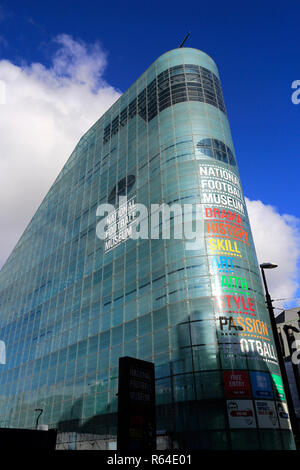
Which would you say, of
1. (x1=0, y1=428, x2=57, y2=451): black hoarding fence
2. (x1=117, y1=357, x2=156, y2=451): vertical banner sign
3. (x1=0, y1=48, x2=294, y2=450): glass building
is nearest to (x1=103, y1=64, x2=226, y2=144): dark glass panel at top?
(x1=0, y1=48, x2=294, y2=450): glass building

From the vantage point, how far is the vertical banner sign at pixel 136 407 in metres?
13.7

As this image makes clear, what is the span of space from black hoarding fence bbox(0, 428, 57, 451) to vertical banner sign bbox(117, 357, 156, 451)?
814 inches

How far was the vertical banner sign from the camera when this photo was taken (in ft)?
45.0

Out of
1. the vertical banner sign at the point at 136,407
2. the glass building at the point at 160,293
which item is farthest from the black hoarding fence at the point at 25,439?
the vertical banner sign at the point at 136,407

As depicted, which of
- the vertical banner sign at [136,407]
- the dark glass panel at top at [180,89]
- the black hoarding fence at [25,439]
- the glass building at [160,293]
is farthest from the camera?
the dark glass panel at top at [180,89]

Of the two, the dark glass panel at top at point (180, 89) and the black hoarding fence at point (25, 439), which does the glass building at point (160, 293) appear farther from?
the black hoarding fence at point (25, 439)

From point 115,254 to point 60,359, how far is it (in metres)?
15.7

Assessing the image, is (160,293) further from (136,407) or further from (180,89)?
(180,89)

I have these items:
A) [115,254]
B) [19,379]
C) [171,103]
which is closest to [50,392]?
[19,379]

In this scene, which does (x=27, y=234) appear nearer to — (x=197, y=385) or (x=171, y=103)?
(x=171, y=103)

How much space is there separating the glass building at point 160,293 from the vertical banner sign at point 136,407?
45.2 ft

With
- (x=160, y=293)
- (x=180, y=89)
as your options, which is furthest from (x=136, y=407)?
(x=180, y=89)

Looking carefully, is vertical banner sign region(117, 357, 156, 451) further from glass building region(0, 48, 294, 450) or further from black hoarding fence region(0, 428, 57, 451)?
black hoarding fence region(0, 428, 57, 451)

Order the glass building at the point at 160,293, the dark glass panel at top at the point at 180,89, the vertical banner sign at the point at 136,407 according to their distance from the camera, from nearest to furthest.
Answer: the vertical banner sign at the point at 136,407 → the glass building at the point at 160,293 → the dark glass panel at top at the point at 180,89
